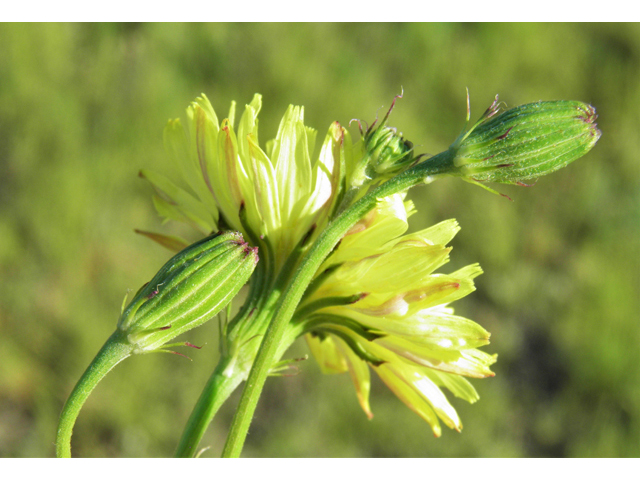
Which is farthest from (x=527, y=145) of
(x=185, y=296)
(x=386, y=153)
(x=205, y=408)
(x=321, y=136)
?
(x=321, y=136)

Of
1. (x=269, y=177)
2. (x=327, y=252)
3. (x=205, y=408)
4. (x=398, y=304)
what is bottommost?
(x=205, y=408)

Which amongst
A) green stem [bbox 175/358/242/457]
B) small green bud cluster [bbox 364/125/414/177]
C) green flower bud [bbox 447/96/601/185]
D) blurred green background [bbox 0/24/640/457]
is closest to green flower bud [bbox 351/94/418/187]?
small green bud cluster [bbox 364/125/414/177]

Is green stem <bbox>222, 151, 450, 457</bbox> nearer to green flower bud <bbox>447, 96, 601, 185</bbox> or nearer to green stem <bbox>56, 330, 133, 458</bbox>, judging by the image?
green flower bud <bbox>447, 96, 601, 185</bbox>

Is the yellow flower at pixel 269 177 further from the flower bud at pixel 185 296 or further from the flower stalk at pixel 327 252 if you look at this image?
the flower bud at pixel 185 296

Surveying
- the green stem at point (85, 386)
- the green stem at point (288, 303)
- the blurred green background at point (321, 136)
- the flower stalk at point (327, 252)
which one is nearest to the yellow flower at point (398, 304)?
the flower stalk at point (327, 252)

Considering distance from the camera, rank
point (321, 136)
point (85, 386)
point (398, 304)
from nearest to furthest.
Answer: point (85, 386) < point (398, 304) < point (321, 136)

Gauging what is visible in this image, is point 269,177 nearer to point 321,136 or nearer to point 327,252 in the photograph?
point 327,252
